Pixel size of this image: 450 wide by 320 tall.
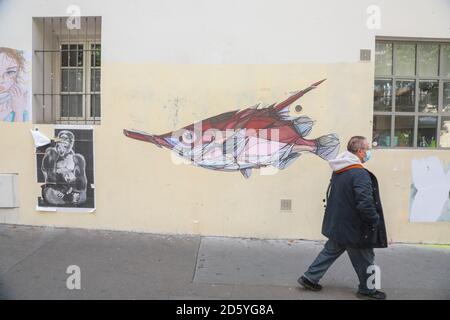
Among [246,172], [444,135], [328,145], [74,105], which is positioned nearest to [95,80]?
[74,105]

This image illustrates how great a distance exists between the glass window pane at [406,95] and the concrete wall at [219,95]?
2.01 feet

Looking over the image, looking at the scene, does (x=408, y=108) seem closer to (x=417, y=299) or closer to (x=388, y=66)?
(x=388, y=66)

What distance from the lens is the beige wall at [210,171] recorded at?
5992mm

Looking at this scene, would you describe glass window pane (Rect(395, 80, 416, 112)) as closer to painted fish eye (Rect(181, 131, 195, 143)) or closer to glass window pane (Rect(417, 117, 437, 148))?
glass window pane (Rect(417, 117, 437, 148))

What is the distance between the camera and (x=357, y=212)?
4.09 meters

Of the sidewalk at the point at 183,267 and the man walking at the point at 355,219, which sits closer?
the man walking at the point at 355,219

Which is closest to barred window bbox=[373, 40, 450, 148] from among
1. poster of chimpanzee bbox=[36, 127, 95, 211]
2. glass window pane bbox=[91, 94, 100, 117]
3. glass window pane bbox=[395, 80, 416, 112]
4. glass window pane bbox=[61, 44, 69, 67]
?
glass window pane bbox=[395, 80, 416, 112]

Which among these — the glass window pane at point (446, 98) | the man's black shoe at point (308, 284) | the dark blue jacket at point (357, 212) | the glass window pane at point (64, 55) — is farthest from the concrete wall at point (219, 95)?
the dark blue jacket at point (357, 212)

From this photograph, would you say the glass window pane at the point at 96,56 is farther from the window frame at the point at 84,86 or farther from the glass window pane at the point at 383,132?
the glass window pane at the point at 383,132

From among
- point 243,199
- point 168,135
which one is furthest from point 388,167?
point 168,135

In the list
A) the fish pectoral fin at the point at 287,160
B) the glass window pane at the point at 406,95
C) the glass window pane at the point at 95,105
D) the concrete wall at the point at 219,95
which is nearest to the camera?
the concrete wall at the point at 219,95

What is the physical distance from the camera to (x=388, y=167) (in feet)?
20.0

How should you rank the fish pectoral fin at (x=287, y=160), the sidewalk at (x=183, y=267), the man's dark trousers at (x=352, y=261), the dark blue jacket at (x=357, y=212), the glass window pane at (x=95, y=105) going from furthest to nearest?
1. the glass window pane at (x=95, y=105)
2. the fish pectoral fin at (x=287, y=160)
3. the sidewalk at (x=183, y=267)
4. the man's dark trousers at (x=352, y=261)
5. the dark blue jacket at (x=357, y=212)

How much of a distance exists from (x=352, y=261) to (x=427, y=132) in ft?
10.0
